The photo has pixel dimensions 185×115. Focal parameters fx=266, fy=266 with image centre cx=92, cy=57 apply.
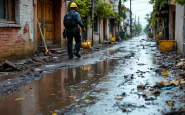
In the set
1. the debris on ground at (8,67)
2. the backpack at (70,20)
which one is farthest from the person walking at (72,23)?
the debris on ground at (8,67)

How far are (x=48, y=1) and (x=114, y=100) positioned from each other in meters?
10.5

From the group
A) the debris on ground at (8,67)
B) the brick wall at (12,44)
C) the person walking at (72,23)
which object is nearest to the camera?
the debris on ground at (8,67)

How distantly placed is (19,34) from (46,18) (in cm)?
383

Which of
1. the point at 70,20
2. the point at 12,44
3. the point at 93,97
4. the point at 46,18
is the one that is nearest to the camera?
the point at 93,97

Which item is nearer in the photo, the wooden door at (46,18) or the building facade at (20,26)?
the building facade at (20,26)

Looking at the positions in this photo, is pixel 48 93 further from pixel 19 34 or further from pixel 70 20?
pixel 70 20

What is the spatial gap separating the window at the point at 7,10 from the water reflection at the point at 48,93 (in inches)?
142

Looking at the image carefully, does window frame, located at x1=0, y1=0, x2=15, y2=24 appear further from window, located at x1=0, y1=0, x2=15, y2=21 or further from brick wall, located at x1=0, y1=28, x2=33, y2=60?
brick wall, located at x1=0, y1=28, x2=33, y2=60

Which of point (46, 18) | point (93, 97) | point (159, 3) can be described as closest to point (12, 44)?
point (46, 18)

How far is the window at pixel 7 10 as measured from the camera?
8914mm

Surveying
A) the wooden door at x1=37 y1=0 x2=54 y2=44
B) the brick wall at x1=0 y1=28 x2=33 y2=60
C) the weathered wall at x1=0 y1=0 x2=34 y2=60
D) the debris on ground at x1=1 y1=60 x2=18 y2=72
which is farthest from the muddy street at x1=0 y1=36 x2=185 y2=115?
the wooden door at x1=37 y1=0 x2=54 y2=44

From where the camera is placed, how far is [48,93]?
181 inches

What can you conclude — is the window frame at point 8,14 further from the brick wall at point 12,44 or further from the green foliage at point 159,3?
the green foliage at point 159,3

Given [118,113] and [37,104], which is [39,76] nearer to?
[37,104]
